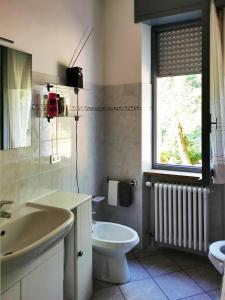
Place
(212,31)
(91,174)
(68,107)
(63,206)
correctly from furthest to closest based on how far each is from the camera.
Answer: (91,174) < (68,107) < (212,31) < (63,206)

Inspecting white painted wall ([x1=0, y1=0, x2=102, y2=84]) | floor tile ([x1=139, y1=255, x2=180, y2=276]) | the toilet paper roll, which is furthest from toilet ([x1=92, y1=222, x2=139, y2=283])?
white painted wall ([x1=0, y1=0, x2=102, y2=84])

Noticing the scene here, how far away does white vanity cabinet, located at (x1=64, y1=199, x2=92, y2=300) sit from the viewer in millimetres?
1988

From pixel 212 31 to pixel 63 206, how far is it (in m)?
1.80

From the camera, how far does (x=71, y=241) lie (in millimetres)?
1985

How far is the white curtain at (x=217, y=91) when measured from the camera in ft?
7.41

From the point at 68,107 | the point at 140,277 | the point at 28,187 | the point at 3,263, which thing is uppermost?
the point at 68,107

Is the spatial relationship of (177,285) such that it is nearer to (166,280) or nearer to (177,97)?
(166,280)

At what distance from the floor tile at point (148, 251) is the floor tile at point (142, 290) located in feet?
1.51

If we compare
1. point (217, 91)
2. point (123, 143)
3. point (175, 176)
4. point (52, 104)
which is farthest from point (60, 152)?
point (217, 91)

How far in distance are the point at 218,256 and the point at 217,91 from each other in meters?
1.30

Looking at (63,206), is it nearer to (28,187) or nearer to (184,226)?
(28,187)

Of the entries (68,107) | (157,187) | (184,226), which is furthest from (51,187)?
(184,226)

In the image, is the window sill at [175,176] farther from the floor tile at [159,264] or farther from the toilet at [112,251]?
the floor tile at [159,264]

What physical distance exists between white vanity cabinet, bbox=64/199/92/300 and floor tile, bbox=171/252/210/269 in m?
1.03
